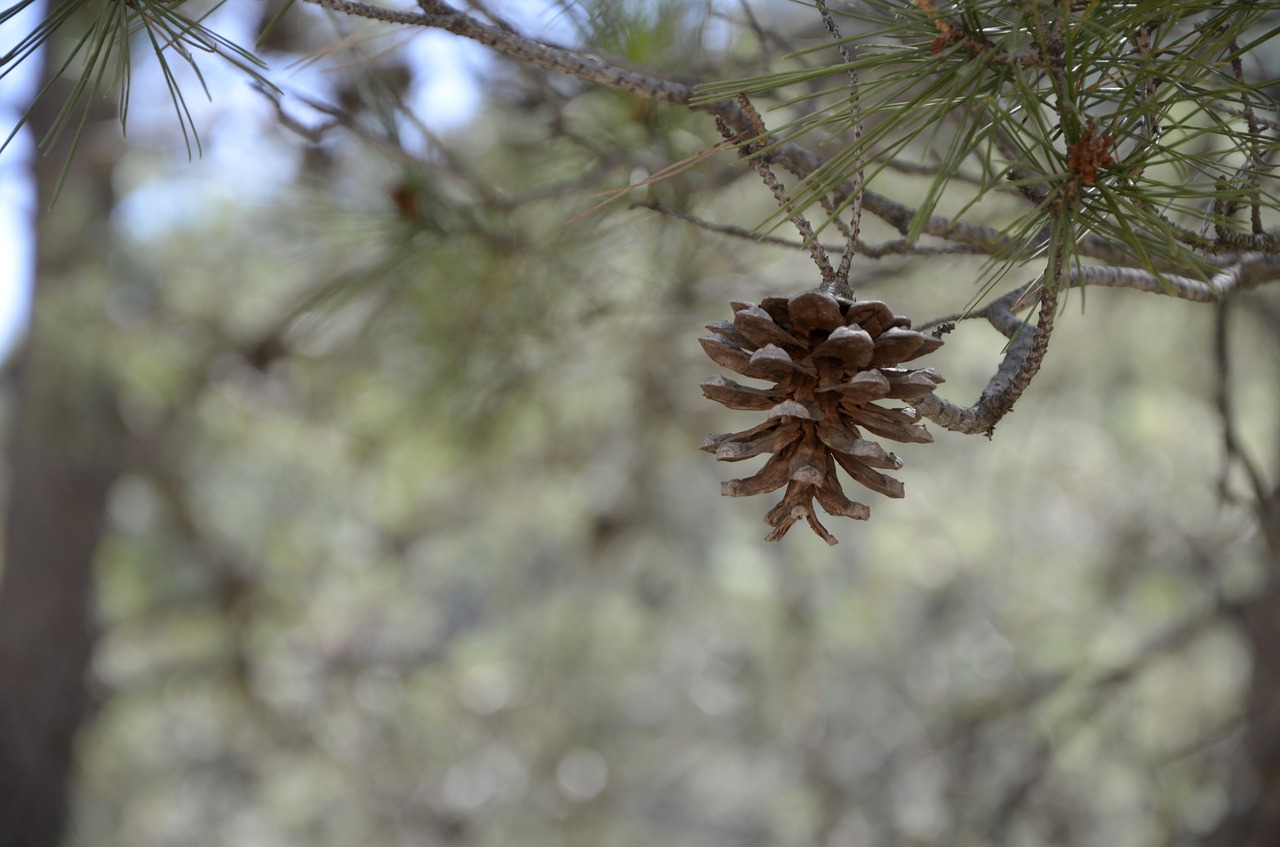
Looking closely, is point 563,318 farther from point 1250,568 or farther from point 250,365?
point 1250,568

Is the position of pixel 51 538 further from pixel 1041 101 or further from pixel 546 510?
pixel 1041 101

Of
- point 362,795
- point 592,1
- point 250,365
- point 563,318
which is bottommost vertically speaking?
point 362,795

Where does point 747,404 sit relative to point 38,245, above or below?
below

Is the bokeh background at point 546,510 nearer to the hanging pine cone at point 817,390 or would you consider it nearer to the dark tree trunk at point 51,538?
the dark tree trunk at point 51,538

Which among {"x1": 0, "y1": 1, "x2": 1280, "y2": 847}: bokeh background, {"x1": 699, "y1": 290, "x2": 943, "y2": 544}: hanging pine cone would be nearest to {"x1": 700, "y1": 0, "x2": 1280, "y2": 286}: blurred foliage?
{"x1": 699, "y1": 290, "x2": 943, "y2": 544}: hanging pine cone

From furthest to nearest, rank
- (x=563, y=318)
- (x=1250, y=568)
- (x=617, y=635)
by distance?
(x=617, y=635)
(x=1250, y=568)
(x=563, y=318)

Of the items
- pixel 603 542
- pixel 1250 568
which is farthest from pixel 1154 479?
pixel 603 542
